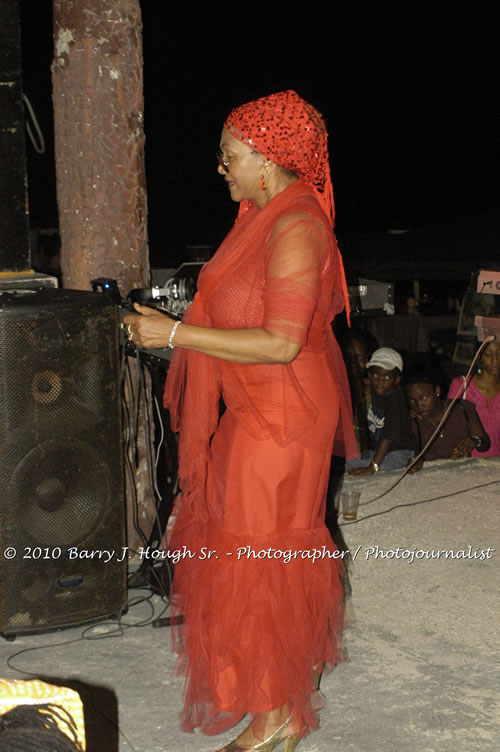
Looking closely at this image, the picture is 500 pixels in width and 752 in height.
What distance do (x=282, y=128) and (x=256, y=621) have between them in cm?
134

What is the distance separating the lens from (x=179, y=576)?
267 centimetres

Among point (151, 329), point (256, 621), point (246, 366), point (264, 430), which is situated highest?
point (151, 329)

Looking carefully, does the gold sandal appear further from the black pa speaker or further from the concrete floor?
the black pa speaker

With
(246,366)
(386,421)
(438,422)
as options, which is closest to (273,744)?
(246,366)

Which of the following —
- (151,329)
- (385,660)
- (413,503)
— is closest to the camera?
(151,329)

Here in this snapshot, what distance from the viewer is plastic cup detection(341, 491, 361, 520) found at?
4.48 metres

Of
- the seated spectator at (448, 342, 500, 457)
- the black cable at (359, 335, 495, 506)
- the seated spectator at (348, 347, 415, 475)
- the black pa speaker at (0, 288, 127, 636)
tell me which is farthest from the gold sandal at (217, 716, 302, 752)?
the seated spectator at (448, 342, 500, 457)

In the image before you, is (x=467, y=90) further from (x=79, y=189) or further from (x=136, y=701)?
(x=136, y=701)

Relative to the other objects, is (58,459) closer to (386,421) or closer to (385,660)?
(385,660)

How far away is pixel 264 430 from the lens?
→ 2.39m

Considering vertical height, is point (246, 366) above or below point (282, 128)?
below

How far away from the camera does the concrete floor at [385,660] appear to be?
264 cm

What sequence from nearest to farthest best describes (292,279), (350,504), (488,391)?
(292,279) → (350,504) → (488,391)

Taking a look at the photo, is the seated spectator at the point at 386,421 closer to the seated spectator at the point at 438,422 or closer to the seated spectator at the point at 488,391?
the seated spectator at the point at 438,422
